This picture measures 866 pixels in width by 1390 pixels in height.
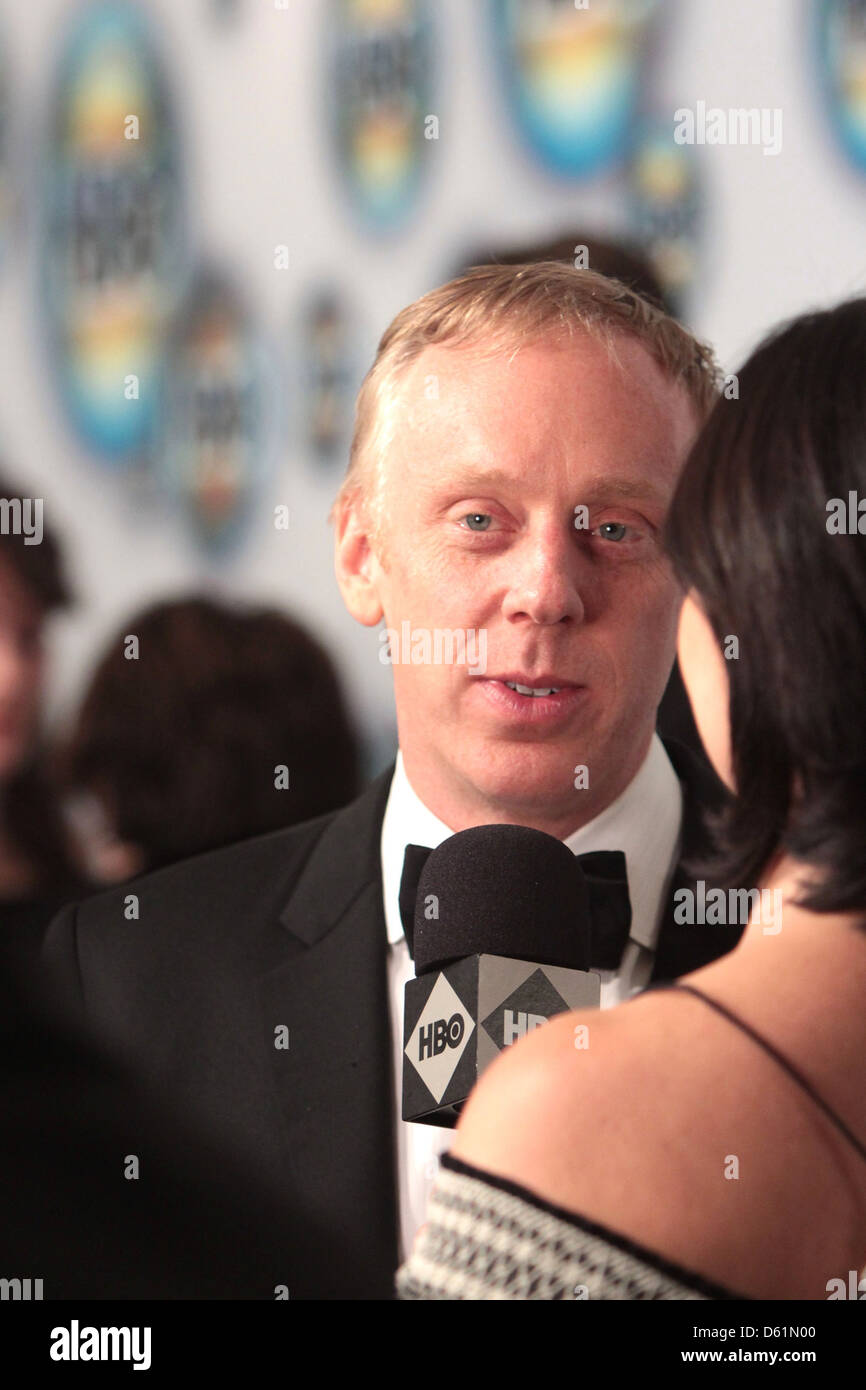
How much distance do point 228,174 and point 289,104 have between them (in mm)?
137

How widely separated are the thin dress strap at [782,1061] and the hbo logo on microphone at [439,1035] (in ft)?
1.46

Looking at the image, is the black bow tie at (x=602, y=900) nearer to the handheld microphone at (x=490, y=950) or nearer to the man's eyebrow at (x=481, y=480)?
the handheld microphone at (x=490, y=950)

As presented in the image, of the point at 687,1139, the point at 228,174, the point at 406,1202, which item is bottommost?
the point at 406,1202

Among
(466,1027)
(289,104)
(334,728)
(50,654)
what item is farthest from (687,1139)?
(289,104)

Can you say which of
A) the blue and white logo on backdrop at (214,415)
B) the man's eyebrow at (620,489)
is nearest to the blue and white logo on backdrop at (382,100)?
the blue and white logo on backdrop at (214,415)

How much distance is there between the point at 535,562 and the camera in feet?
6.68

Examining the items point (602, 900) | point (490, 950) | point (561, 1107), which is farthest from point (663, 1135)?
point (602, 900)

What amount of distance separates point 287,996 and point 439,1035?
1.54 ft

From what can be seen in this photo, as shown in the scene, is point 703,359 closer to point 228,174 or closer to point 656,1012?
point 228,174

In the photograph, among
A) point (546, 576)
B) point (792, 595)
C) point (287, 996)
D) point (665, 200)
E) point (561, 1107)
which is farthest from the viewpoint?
point (665, 200)

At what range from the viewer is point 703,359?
2152 mm

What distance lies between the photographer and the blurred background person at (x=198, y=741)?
2.30 metres

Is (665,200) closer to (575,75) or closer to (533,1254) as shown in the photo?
(575,75)
